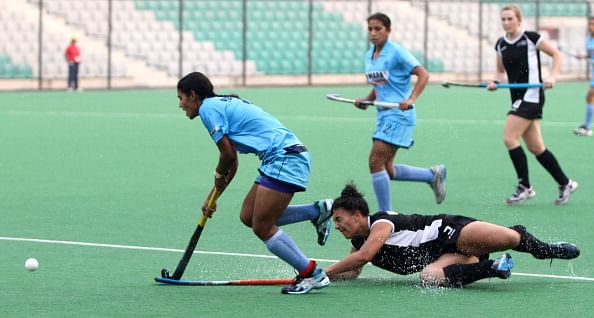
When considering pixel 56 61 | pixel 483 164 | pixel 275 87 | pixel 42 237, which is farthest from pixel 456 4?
pixel 42 237

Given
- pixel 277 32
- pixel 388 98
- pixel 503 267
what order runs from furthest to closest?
1. pixel 277 32
2. pixel 388 98
3. pixel 503 267

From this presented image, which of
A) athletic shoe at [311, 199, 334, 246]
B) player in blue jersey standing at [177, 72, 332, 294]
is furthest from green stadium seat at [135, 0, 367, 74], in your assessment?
player in blue jersey standing at [177, 72, 332, 294]

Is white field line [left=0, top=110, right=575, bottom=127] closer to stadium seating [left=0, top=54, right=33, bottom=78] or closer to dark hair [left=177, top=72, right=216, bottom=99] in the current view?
stadium seating [left=0, top=54, right=33, bottom=78]

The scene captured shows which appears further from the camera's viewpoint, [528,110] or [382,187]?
[528,110]

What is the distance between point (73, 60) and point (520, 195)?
2080 centimetres

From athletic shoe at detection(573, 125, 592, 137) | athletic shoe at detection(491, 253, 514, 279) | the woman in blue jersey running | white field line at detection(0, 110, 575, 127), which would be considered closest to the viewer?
athletic shoe at detection(491, 253, 514, 279)

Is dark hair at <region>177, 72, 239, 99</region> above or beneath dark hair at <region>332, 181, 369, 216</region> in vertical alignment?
above

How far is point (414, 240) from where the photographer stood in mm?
7578

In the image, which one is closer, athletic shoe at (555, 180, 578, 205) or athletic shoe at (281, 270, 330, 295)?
athletic shoe at (281, 270, 330, 295)

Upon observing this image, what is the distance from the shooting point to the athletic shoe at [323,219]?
8.09 meters

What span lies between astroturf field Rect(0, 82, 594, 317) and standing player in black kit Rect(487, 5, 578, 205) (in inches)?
10.4

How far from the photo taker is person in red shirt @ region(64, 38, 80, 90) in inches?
1222

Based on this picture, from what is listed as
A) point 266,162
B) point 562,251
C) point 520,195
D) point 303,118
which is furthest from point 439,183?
point 303,118

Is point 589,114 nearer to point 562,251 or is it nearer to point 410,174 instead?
point 410,174
